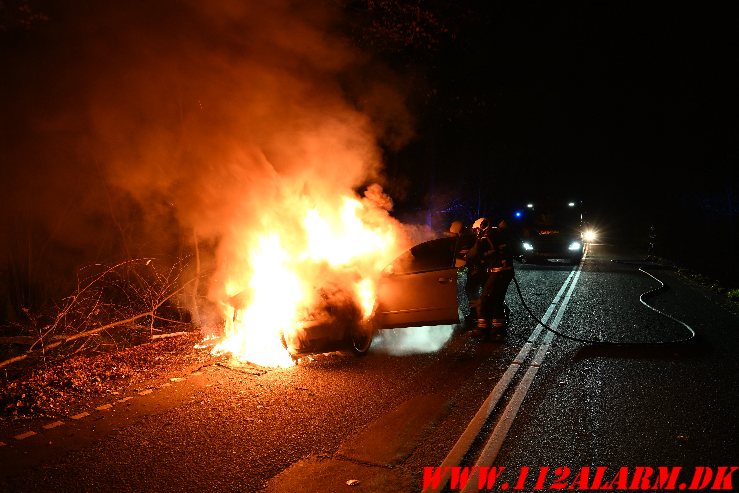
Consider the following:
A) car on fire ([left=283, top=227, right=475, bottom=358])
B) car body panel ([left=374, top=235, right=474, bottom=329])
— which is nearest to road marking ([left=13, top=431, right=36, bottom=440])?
car on fire ([left=283, top=227, right=475, bottom=358])

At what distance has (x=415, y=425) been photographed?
4.77 metres

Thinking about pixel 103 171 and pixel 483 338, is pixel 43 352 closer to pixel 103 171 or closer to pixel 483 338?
pixel 103 171

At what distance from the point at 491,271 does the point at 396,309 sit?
1.84 m

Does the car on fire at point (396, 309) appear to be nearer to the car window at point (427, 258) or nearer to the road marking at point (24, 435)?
the car window at point (427, 258)

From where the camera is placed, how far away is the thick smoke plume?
8883 mm

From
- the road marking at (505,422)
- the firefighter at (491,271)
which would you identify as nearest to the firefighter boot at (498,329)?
the firefighter at (491,271)

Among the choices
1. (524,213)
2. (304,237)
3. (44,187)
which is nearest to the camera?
(304,237)

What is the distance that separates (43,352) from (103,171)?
4.38m

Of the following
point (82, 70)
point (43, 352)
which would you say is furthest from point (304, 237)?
point (82, 70)

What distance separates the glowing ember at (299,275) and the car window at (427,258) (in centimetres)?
41

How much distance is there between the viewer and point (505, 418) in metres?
4.90

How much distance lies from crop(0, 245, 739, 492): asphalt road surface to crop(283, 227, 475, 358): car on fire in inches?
11.4

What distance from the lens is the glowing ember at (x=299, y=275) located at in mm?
6926

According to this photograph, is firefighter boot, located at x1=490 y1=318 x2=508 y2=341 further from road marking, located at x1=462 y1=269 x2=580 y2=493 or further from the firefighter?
road marking, located at x1=462 y1=269 x2=580 y2=493
